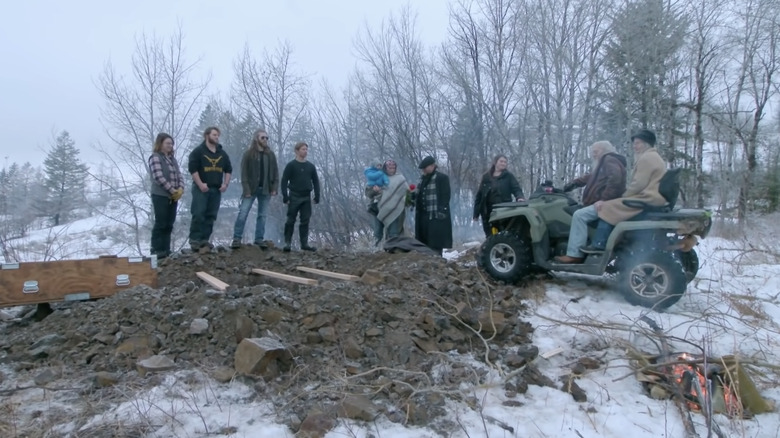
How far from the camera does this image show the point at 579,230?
5.16 metres

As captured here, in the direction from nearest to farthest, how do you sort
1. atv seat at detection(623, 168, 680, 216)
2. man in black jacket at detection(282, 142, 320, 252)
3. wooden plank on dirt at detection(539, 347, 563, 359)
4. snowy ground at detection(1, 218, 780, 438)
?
snowy ground at detection(1, 218, 780, 438), wooden plank on dirt at detection(539, 347, 563, 359), atv seat at detection(623, 168, 680, 216), man in black jacket at detection(282, 142, 320, 252)

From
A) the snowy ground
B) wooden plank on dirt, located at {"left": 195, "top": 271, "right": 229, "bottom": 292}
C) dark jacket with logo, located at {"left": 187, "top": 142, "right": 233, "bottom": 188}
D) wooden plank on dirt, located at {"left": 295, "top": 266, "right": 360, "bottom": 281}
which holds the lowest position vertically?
the snowy ground

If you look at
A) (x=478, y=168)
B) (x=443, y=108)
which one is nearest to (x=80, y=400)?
(x=478, y=168)

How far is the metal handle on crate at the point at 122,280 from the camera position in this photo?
5.12 meters

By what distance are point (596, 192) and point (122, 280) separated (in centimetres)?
486

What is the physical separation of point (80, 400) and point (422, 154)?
1298 centimetres

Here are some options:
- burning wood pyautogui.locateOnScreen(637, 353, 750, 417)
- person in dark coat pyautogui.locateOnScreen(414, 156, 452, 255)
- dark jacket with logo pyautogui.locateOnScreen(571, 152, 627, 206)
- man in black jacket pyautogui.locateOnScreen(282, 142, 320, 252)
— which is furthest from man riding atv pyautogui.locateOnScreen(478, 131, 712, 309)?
man in black jacket pyautogui.locateOnScreen(282, 142, 320, 252)

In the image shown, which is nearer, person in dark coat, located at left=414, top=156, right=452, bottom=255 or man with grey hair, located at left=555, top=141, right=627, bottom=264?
man with grey hair, located at left=555, top=141, right=627, bottom=264

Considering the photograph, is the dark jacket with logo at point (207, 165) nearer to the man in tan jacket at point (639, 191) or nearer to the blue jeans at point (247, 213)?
the blue jeans at point (247, 213)

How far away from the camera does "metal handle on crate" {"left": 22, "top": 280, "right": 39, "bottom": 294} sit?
15.4ft

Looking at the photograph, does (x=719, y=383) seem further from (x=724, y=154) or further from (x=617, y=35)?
(x=724, y=154)

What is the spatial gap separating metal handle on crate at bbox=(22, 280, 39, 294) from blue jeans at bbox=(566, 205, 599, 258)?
5070 millimetres

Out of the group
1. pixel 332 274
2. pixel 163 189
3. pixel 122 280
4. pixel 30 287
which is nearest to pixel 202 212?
pixel 163 189

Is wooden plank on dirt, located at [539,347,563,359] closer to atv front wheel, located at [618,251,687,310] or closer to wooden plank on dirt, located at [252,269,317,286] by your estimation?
atv front wheel, located at [618,251,687,310]
